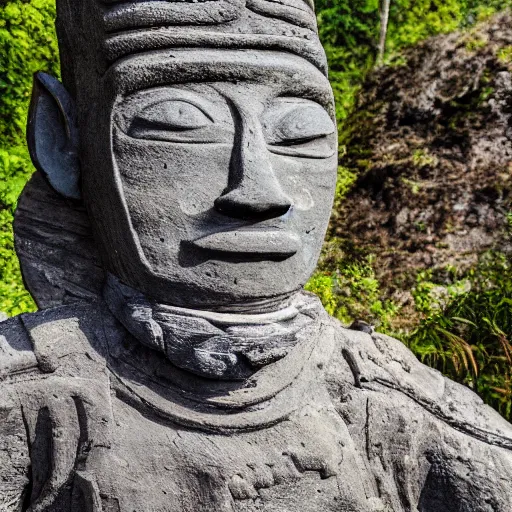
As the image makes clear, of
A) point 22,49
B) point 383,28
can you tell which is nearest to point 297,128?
point 22,49

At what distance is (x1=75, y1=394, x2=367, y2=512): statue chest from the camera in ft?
4.99

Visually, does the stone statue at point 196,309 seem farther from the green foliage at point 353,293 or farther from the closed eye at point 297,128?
the green foliage at point 353,293

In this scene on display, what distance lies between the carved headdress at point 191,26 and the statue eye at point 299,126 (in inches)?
5.3

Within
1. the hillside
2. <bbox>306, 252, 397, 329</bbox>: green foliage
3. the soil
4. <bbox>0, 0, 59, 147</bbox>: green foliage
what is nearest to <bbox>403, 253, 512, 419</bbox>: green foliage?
the hillside

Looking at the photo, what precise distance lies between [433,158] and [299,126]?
3.97 meters

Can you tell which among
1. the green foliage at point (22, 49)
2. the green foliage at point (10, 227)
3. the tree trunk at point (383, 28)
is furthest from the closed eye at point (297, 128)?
the tree trunk at point (383, 28)

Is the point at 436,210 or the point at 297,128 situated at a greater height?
the point at 297,128

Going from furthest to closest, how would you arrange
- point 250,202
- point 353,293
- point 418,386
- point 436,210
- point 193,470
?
point 436,210, point 353,293, point 418,386, point 193,470, point 250,202

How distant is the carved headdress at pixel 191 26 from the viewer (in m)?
1.42

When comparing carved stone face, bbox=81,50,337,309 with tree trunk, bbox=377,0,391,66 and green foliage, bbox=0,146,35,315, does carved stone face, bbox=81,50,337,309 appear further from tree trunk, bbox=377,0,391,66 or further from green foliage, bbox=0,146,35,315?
tree trunk, bbox=377,0,391,66

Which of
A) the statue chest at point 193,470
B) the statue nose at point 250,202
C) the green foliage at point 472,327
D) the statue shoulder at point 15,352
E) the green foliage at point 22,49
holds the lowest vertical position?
the green foliage at point 472,327

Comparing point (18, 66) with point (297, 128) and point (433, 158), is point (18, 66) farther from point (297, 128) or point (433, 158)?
point (297, 128)

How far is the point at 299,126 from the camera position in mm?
1518

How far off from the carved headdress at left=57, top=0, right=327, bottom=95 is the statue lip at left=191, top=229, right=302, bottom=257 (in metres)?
0.42
